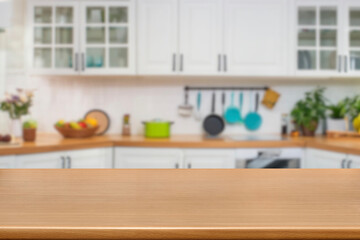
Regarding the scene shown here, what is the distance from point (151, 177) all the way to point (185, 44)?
2544mm

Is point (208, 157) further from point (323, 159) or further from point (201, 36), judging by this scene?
point (201, 36)

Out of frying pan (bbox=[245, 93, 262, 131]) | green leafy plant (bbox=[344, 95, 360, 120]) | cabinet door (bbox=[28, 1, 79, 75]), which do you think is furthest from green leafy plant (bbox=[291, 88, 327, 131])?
cabinet door (bbox=[28, 1, 79, 75])

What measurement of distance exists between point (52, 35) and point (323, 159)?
2.41 meters

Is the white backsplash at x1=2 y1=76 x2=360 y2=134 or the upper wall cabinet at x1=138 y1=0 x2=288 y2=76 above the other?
the upper wall cabinet at x1=138 y1=0 x2=288 y2=76

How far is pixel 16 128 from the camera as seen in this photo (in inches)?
127

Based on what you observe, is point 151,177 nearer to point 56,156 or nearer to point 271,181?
point 271,181

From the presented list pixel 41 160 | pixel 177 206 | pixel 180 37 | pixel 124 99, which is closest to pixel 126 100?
pixel 124 99

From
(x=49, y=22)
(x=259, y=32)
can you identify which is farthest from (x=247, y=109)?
(x=49, y=22)

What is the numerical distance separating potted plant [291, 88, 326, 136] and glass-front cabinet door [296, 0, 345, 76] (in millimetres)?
288

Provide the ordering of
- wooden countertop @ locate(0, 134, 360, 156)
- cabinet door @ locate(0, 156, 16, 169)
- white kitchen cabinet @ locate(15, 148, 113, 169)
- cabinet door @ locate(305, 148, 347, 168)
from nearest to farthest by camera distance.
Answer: cabinet door @ locate(0, 156, 16, 169) → white kitchen cabinet @ locate(15, 148, 113, 169) → cabinet door @ locate(305, 148, 347, 168) → wooden countertop @ locate(0, 134, 360, 156)

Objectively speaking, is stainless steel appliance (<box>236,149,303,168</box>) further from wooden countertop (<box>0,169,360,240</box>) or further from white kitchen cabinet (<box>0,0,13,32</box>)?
wooden countertop (<box>0,169,360,240</box>)

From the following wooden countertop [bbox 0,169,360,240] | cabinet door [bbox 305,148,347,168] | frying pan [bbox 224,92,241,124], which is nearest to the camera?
wooden countertop [bbox 0,169,360,240]

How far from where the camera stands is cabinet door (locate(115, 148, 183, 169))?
3072 mm

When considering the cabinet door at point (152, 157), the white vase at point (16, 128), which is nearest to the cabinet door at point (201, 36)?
the cabinet door at point (152, 157)
